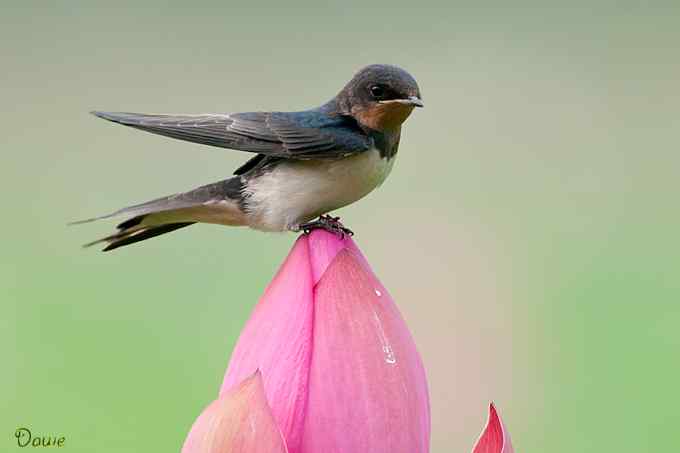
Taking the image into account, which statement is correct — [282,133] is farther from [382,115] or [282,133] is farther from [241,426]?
[241,426]

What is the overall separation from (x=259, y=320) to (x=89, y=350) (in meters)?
1.16

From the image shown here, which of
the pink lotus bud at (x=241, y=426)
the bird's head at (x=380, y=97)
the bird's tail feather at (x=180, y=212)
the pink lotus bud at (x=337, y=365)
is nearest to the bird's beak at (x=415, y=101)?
the bird's head at (x=380, y=97)

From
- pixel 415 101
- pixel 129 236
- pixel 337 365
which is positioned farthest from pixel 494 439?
pixel 415 101

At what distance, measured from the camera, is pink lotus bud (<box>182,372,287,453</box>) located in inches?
27.5

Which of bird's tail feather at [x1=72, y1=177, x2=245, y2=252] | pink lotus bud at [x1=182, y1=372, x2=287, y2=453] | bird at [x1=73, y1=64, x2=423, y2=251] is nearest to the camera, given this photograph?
pink lotus bud at [x1=182, y1=372, x2=287, y2=453]

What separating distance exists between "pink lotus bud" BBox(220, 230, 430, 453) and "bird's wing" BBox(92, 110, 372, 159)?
16.0 inches

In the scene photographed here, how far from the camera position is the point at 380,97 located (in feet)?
4.71

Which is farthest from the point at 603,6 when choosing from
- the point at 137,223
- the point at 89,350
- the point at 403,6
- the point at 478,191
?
the point at 137,223

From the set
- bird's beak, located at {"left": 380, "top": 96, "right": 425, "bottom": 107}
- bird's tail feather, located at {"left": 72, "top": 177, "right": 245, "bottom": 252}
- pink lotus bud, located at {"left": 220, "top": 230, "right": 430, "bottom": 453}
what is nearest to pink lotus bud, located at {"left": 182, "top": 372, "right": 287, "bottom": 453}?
pink lotus bud, located at {"left": 220, "top": 230, "right": 430, "bottom": 453}

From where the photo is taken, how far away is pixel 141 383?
1.76 metres

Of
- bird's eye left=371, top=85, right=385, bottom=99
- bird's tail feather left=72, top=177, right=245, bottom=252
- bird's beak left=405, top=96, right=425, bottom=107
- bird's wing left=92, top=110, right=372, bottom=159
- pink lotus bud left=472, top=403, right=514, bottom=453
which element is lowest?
pink lotus bud left=472, top=403, right=514, bottom=453

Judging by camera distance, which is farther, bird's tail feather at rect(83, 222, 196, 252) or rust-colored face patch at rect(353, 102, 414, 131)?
rust-colored face patch at rect(353, 102, 414, 131)

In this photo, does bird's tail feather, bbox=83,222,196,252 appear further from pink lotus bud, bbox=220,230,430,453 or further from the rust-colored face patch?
pink lotus bud, bbox=220,230,430,453

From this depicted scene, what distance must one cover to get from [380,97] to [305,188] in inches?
5.4
